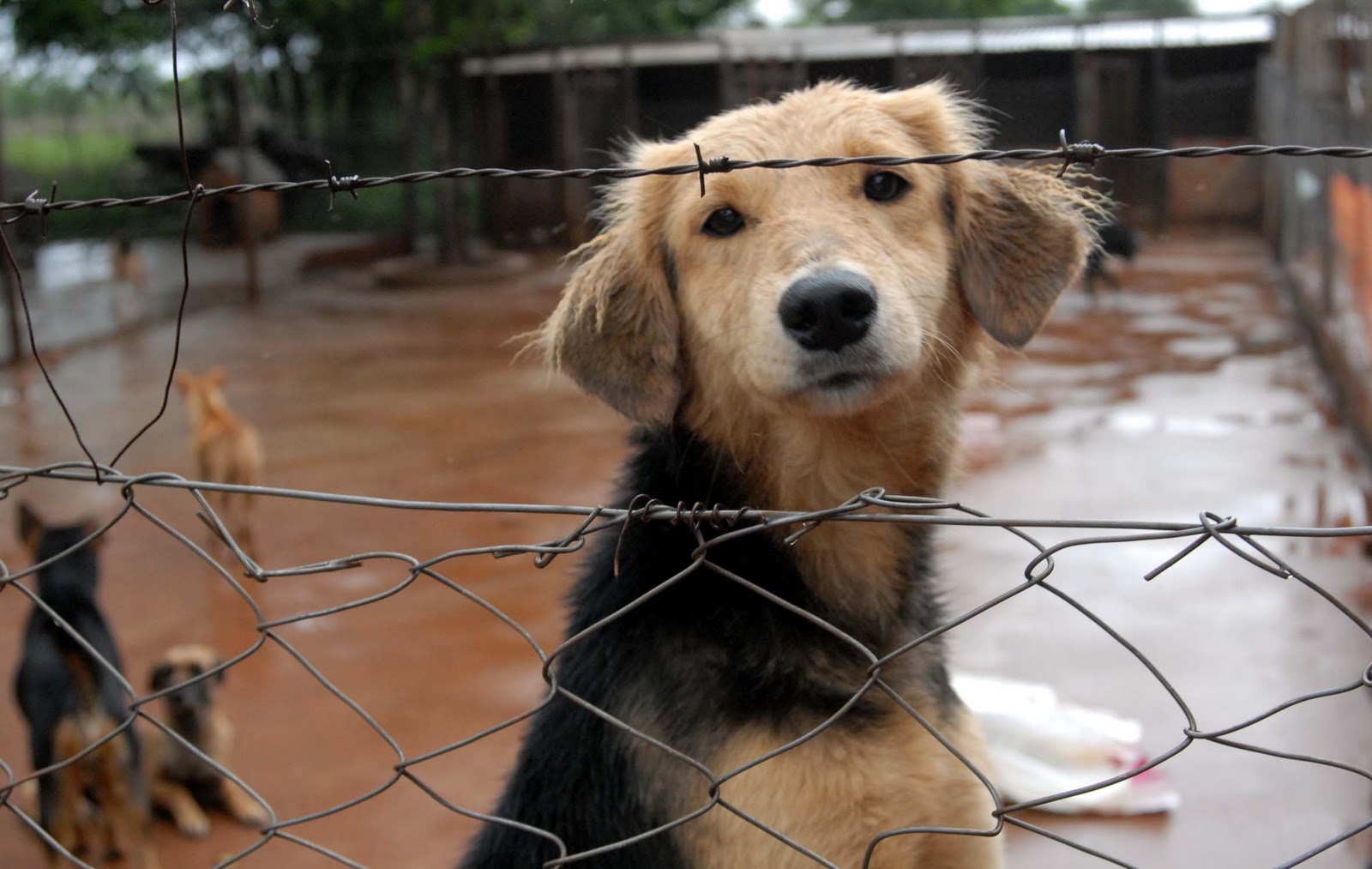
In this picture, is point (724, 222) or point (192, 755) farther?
point (192, 755)

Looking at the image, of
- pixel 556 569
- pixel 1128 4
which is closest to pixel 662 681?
pixel 556 569

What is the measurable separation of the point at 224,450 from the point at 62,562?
7.80 ft

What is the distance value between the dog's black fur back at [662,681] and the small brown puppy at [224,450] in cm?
426

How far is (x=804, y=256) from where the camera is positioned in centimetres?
227

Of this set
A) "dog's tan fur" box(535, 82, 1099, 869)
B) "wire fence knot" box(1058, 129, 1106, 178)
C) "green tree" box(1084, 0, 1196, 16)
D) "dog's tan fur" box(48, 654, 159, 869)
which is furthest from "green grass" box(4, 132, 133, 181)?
"wire fence knot" box(1058, 129, 1106, 178)

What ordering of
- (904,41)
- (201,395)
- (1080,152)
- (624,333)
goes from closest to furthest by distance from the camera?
(1080,152)
(624,333)
(201,395)
(904,41)

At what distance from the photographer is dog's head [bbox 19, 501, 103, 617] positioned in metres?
3.97

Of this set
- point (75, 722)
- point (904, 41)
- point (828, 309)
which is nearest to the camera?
point (828, 309)

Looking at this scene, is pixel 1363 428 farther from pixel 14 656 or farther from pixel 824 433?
pixel 14 656

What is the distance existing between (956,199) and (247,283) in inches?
563

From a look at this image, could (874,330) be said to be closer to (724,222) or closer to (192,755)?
(724,222)

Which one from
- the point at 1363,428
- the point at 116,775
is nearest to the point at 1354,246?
the point at 1363,428

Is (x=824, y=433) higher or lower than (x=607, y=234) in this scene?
lower

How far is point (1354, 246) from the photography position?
8039 mm
